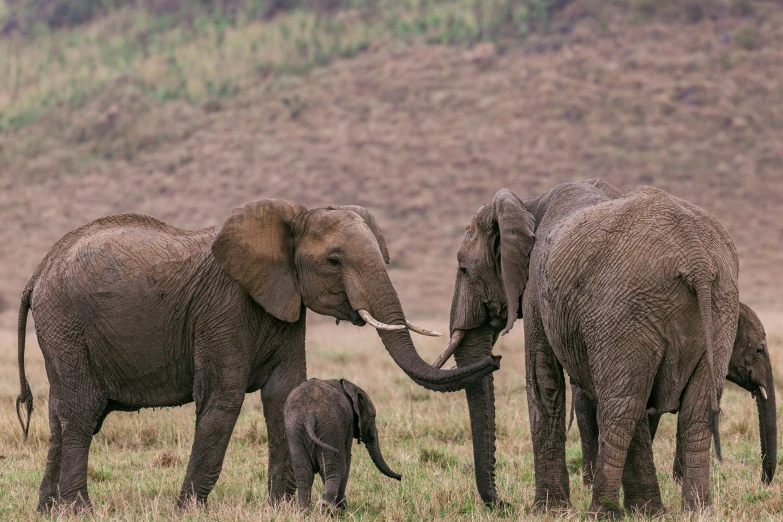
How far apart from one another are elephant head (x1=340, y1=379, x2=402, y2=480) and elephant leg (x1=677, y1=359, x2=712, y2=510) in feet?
6.22

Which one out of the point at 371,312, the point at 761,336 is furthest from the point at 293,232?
the point at 761,336

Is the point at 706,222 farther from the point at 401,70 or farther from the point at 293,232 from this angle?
the point at 401,70

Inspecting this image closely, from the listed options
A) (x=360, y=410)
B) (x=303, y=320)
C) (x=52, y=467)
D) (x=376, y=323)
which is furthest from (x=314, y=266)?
(x=52, y=467)

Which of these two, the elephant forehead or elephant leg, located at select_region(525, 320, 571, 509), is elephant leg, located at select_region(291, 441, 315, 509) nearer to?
the elephant forehead

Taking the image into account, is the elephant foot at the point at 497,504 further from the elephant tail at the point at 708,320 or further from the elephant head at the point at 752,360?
the elephant head at the point at 752,360

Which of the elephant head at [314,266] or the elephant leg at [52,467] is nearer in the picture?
the elephant head at [314,266]

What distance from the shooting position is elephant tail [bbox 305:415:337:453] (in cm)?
733

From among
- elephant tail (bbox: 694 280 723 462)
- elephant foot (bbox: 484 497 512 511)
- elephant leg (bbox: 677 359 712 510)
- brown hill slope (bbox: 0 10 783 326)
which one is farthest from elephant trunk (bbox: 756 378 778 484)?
brown hill slope (bbox: 0 10 783 326)

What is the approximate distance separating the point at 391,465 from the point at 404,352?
2.50m

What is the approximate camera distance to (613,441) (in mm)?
6797

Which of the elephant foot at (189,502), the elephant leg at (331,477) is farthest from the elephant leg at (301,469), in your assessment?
the elephant foot at (189,502)

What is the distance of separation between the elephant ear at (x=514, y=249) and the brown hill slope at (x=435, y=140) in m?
29.7

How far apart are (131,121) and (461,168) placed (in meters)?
14.2

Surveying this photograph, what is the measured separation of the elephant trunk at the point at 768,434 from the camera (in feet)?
28.8
